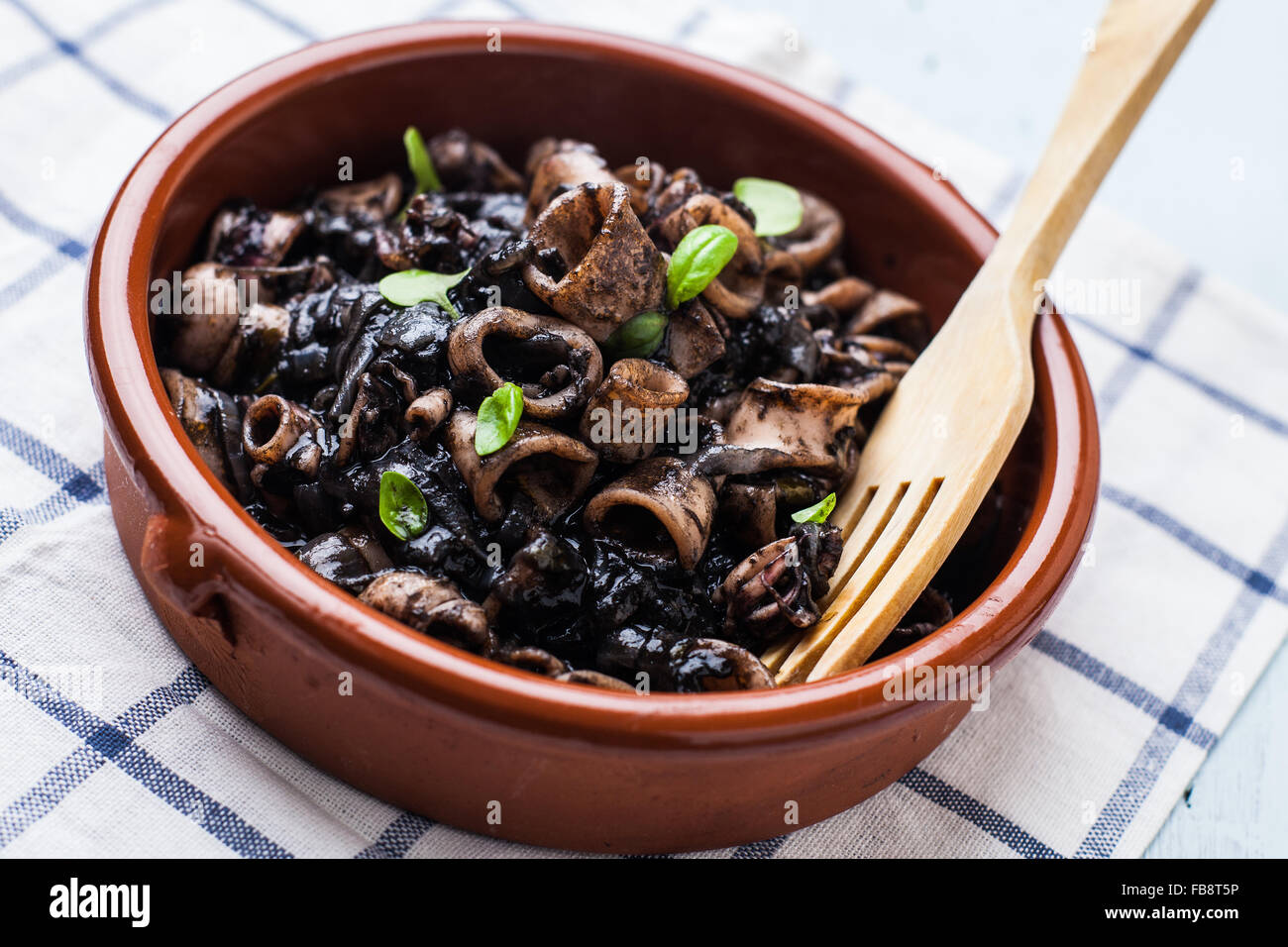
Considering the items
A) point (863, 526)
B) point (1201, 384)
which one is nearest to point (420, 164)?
point (863, 526)

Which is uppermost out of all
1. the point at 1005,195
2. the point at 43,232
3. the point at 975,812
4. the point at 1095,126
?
the point at 1095,126

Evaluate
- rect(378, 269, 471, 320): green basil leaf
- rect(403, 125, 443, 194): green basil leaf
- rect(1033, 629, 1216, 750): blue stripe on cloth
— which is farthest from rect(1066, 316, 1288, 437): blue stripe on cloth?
rect(378, 269, 471, 320): green basil leaf

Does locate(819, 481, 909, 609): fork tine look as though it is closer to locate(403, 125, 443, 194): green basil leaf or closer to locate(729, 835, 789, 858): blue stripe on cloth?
locate(729, 835, 789, 858): blue stripe on cloth

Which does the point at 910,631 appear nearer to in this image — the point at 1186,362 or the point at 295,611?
the point at 295,611

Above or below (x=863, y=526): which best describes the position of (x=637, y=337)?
above

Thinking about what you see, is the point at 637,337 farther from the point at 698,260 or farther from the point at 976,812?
the point at 976,812
